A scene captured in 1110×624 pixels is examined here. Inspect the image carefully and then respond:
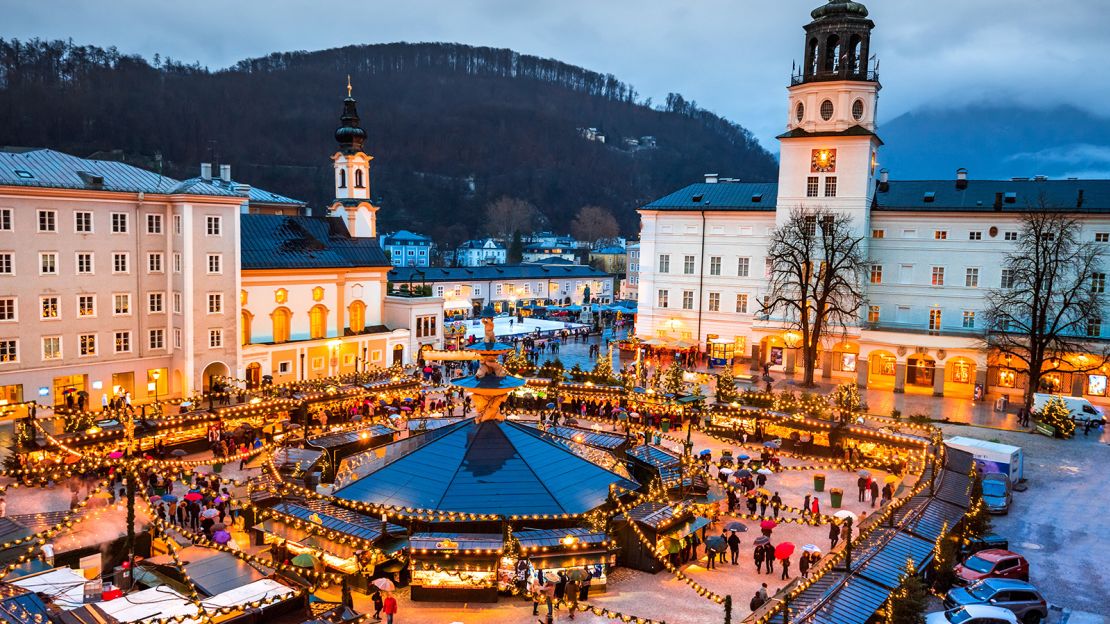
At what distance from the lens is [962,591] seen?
60.8 ft

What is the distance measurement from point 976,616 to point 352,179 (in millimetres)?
48109

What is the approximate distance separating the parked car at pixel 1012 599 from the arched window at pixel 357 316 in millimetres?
38516

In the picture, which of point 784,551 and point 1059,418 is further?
point 1059,418

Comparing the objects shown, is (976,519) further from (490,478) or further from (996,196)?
(996,196)

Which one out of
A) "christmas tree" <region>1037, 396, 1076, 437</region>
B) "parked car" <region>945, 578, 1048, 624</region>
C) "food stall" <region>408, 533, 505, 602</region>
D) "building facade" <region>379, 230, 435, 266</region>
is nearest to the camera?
"parked car" <region>945, 578, 1048, 624</region>

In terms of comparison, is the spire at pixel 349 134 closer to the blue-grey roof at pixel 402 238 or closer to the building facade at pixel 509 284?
the building facade at pixel 509 284

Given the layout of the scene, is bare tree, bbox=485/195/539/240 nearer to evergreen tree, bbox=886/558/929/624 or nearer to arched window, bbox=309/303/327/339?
arched window, bbox=309/303/327/339

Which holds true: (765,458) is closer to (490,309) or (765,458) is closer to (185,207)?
(185,207)

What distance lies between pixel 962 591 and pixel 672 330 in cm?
3690

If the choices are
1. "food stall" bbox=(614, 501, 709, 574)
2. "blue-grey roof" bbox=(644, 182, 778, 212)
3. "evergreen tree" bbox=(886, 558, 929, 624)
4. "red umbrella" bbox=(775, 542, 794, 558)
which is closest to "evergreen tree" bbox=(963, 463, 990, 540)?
"red umbrella" bbox=(775, 542, 794, 558)

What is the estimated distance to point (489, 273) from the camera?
83.1 meters

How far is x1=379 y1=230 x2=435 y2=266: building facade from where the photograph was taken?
116750mm

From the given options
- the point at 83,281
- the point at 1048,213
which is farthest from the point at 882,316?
the point at 83,281

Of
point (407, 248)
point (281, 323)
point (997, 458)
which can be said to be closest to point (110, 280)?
point (281, 323)
